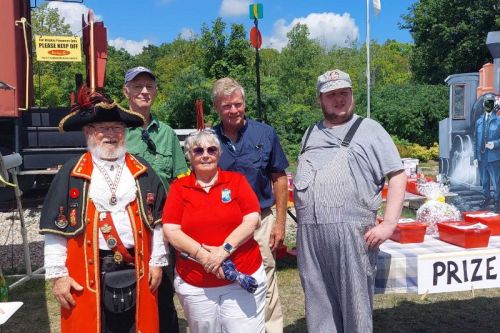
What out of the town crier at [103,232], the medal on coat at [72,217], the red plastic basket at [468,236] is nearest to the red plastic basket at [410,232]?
the red plastic basket at [468,236]

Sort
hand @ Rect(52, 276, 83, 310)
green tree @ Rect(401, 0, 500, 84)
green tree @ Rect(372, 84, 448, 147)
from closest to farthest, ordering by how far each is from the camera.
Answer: hand @ Rect(52, 276, 83, 310)
green tree @ Rect(372, 84, 448, 147)
green tree @ Rect(401, 0, 500, 84)

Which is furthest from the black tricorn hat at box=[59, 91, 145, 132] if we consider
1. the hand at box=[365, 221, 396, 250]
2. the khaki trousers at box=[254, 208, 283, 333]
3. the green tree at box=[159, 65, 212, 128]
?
the green tree at box=[159, 65, 212, 128]

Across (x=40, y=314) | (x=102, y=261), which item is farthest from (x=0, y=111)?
(x=102, y=261)

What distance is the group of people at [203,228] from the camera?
232 cm

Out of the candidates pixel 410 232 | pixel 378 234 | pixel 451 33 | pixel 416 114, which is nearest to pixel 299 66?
pixel 451 33

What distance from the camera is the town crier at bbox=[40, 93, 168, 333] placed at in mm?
2303

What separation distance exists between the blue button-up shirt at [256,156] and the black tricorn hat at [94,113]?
66 centimetres

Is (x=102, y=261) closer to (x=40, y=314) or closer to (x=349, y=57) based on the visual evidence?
(x=40, y=314)

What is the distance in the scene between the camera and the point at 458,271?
2.85 m

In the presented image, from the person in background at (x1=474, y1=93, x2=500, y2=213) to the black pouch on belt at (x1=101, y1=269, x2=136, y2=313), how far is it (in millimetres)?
5342

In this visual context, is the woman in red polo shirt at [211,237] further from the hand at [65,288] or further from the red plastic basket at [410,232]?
the red plastic basket at [410,232]

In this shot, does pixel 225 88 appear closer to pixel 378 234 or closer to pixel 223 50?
pixel 378 234

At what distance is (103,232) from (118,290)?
0.90ft

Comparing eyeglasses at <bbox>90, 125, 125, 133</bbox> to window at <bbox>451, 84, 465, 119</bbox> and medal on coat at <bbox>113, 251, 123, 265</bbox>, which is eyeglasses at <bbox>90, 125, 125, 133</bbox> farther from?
window at <bbox>451, 84, 465, 119</bbox>
